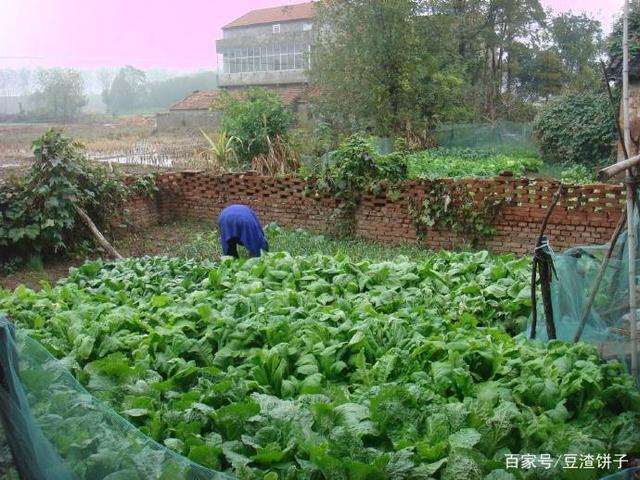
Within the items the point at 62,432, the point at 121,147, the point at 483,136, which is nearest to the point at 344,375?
the point at 62,432

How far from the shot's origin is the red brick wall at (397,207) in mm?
9023

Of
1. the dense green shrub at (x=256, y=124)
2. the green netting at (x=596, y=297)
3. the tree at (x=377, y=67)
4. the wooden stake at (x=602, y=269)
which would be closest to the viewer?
the wooden stake at (x=602, y=269)

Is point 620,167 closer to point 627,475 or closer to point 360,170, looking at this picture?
point 627,475

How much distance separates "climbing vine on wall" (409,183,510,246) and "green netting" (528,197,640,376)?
16.6ft

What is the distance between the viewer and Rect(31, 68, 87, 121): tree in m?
36.0

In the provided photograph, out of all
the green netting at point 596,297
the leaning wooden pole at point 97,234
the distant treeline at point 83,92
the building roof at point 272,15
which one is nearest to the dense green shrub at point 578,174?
the leaning wooden pole at point 97,234

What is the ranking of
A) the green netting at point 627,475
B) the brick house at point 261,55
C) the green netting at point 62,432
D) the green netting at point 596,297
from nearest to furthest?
1. the green netting at point 62,432
2. the green netting at point 627,475
3. the green netting at point 596,297
4. the brick house at point 261,55

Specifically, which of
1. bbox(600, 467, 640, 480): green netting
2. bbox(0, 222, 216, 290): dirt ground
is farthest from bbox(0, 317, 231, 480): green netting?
bbox(0, 222, 216, 290): dirt ground

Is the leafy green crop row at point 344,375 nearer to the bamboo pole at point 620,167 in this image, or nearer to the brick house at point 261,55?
the bamboo pole at point 620,167

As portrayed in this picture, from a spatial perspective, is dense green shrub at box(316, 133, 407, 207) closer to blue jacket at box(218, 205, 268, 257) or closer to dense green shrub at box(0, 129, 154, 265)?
blue jacket at box(218, 205, 268, 257)

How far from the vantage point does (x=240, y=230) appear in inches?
313

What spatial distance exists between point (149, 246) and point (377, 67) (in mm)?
9778

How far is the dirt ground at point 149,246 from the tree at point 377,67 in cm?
768

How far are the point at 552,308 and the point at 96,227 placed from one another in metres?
7.69
